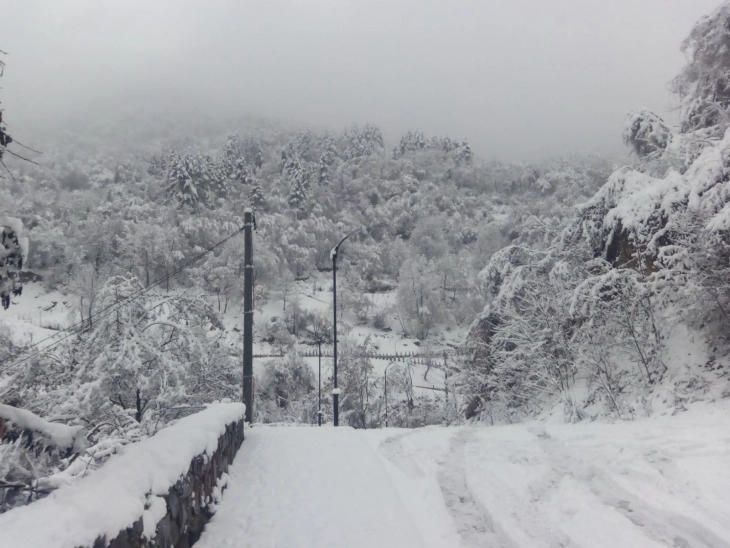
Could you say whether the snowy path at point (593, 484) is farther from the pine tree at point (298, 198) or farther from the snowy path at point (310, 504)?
the pine tree at point (298, 198)

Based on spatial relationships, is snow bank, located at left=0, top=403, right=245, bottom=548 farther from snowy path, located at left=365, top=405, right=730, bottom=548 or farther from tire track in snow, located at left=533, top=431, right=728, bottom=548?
tire track in snow, located at left=533, top=431, right=728, bottom=548

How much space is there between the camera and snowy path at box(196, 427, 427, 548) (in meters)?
4.71

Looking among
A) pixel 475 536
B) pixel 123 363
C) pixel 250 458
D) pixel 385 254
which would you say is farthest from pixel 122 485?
pixel 385 254

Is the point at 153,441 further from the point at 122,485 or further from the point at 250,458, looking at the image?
the point at 250,458

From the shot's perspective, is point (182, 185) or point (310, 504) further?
point (182, 185)

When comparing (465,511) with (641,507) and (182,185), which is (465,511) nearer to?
(641,507)

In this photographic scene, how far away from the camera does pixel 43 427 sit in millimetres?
3584

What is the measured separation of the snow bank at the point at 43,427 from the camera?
3.51 metres

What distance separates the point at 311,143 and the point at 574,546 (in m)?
137

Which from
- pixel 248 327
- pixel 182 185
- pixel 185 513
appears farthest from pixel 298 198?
pixel 185 513

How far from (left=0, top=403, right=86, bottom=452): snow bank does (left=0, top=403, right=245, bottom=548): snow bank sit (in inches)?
14.3

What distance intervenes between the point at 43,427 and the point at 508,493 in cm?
509

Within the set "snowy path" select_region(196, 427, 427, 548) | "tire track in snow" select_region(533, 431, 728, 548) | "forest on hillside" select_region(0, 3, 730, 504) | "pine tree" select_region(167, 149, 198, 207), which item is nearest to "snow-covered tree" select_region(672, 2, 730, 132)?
"forest on hillside" select_region(0, 3, 730, 504)

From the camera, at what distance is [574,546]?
406 centimetres
